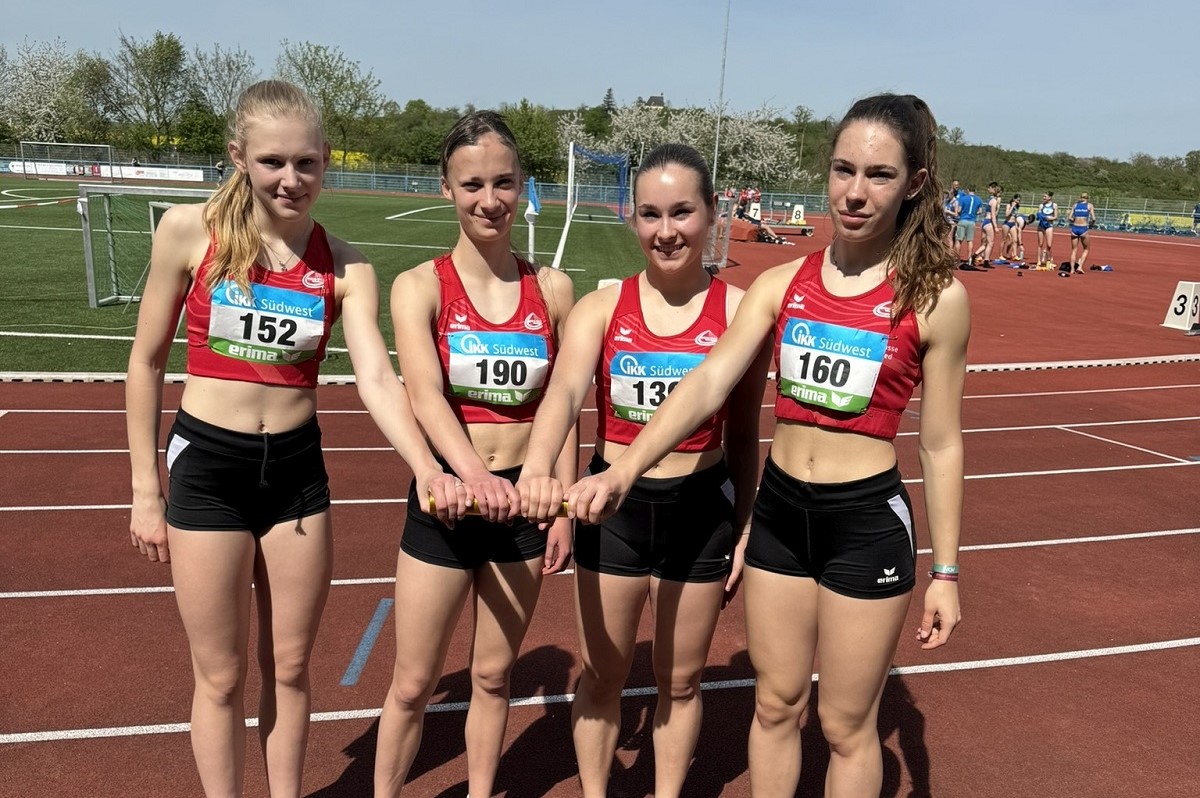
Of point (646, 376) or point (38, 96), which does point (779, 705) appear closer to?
point (646, 376)

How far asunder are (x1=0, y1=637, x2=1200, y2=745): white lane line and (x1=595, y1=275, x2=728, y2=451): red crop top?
121 centimetres

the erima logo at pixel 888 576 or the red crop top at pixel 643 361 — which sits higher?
the red crop top at pixel 643 361

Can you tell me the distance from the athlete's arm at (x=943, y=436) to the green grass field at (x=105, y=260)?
15.9ft

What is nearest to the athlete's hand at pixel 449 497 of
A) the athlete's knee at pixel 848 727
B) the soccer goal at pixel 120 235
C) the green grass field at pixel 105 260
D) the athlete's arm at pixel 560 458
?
the athlete's arm at pixel 560 458

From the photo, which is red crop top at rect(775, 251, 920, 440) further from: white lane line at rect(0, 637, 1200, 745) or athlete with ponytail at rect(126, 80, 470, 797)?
white lane line at rect(0, 637, 1200, 745)

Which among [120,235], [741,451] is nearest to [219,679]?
[741,451]

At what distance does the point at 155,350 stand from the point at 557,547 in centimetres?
127

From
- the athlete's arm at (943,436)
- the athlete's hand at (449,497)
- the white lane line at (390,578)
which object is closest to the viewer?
the athlete's hand at (449,497)

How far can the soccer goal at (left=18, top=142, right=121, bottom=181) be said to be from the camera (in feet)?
152

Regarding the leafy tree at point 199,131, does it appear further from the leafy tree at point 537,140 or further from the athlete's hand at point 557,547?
the athlete's hand at point 557,547

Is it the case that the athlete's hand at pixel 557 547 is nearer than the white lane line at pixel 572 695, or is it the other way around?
the athlete's hand at pixel 557 547

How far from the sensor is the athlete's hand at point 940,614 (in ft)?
7.21

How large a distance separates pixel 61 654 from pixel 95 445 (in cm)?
311

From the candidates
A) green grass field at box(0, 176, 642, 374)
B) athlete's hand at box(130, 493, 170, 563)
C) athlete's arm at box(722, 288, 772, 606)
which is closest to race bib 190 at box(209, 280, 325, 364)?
athlete's hand at box(130, 493, 170, 563)
